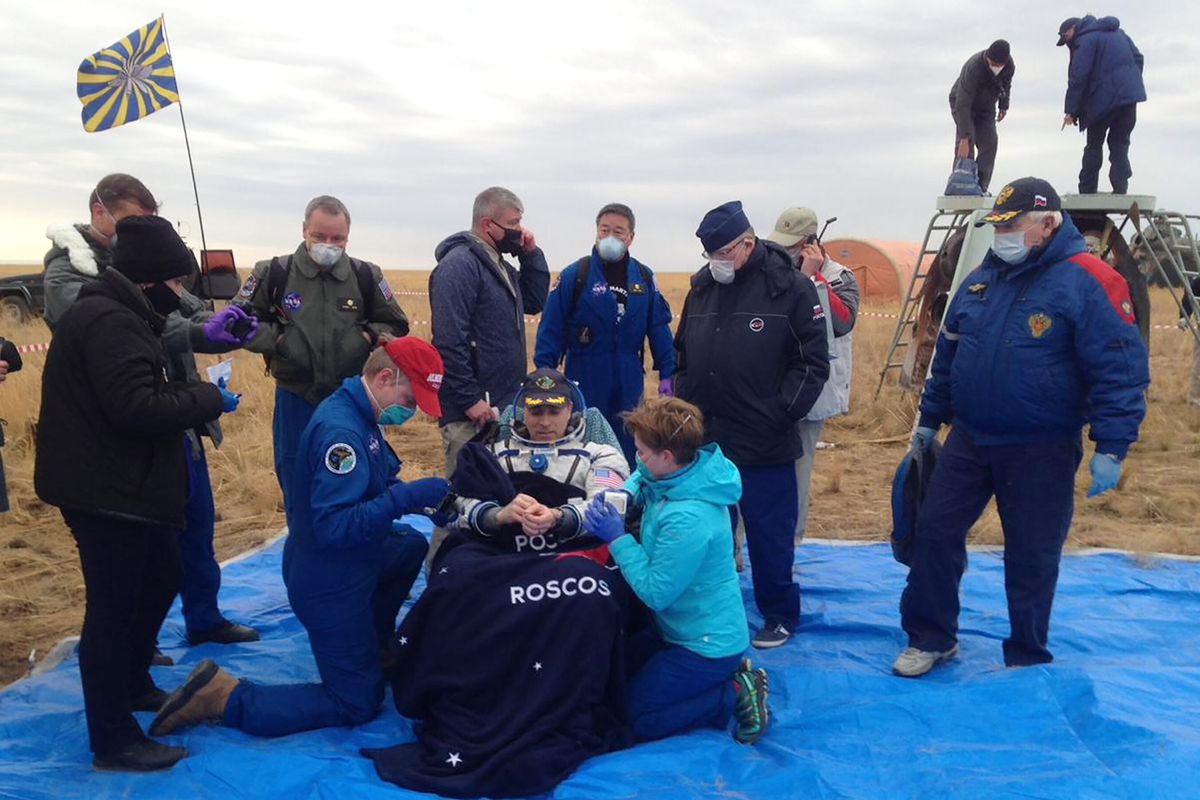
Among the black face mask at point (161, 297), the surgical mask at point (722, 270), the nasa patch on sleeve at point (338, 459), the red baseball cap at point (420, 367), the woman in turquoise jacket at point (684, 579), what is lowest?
the woman in turquoise jacket at point (684, 579)

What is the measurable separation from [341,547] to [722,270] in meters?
2.00

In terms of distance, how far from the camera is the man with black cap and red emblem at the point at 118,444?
2850 millimetres

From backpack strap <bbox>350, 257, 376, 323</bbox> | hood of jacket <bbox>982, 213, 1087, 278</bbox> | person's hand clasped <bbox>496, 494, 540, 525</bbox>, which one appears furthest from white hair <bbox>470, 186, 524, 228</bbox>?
hood of jacket <bbox>982, 213, 1087, 278</bbox>

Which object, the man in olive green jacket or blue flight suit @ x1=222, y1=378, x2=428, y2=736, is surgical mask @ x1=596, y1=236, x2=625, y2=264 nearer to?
the man in olive green jacket

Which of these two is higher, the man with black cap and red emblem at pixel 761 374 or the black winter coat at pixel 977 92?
the black winter coat at pixel 977 92

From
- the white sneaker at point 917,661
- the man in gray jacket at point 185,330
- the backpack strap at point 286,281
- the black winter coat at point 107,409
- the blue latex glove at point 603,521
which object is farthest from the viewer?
the backpack strap at point 286,281

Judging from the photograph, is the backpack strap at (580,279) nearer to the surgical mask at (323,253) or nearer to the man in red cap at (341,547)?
the surgical mask at (323,253)

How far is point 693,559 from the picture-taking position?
319 cm

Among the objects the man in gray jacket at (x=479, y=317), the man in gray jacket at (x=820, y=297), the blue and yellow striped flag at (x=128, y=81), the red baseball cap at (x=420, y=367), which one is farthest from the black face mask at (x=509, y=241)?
the blue and yellow striped flag at (x=128, y=81)

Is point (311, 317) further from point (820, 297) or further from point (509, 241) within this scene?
point (820, 297)

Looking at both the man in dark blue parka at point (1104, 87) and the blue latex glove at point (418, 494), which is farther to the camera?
the man in dark blue parka at point (1104, 87)

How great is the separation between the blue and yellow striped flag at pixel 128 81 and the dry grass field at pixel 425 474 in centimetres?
272

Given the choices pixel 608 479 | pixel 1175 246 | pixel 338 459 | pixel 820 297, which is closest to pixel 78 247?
pixel 338 459

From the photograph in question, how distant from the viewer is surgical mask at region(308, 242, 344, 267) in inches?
170
